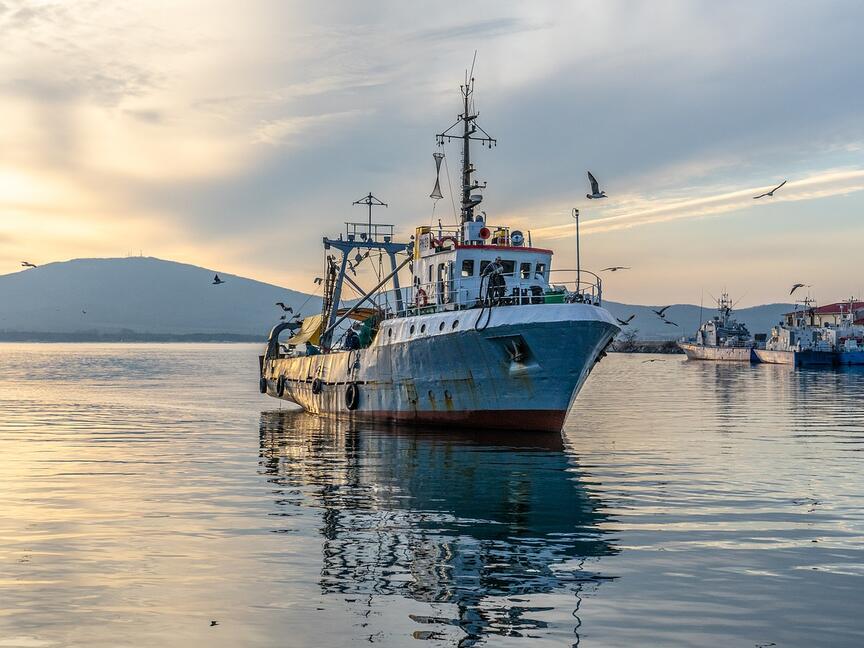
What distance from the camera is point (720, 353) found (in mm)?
141500

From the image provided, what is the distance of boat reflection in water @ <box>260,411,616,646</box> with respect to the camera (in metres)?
11.5

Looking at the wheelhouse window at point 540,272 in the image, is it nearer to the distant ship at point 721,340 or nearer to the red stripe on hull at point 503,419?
the red stripe on hull at point 503,419

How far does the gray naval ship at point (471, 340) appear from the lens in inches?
1127

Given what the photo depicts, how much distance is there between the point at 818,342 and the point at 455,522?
117 m

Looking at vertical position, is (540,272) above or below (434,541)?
above

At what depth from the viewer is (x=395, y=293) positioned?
3609 cm

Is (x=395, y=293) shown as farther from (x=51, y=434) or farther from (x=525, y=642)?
(x=525, y=642)

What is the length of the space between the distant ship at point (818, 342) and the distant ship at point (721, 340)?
7.51 metres

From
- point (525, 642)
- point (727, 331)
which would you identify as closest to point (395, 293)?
point (525, 642)

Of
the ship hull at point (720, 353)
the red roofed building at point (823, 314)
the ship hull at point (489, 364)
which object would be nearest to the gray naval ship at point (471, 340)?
the ship hull at point (489, 364)

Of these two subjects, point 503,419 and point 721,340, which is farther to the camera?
point 721,340

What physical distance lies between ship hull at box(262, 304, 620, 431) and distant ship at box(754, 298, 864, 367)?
9114 centimetres

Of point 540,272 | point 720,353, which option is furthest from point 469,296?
point 720,353

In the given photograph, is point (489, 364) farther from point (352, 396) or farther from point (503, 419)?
point (352, 396)
